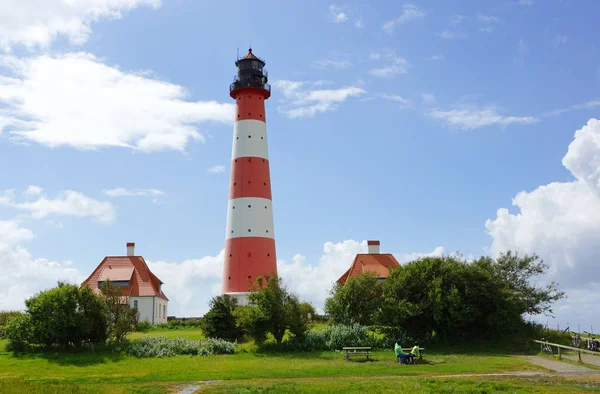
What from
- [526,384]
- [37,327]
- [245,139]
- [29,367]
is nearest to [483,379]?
[526,384]

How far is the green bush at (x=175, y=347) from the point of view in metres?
30.4

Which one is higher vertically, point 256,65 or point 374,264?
point 256,65

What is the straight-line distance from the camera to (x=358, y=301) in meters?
36.1

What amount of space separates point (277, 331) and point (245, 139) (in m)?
18.5

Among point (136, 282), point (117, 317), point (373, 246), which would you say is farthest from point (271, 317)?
point (373, 246)

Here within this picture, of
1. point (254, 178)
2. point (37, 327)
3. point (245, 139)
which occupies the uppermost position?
point (245, 139)

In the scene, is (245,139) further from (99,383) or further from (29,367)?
(99,383)

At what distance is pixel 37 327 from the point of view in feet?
103

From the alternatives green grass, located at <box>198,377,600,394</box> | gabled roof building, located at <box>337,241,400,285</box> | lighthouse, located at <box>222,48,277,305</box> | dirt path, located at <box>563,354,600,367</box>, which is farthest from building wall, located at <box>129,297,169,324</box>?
dirt path, located at <box>563,354,600,367</box>

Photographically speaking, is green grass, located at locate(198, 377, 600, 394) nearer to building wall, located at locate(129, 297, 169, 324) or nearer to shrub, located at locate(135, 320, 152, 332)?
shrub, located at locate(135, 320, 152, 332)

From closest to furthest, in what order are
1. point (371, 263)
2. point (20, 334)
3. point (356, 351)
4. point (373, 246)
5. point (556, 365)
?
point (556, 365), point (356, 351), point (20, 334), point (371, 263), point (373, 246)

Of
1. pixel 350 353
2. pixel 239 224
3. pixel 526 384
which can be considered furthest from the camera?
pixel 239 224

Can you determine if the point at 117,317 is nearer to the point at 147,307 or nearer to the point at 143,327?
the point at 143,327

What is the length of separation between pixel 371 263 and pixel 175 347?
26.8 metres
